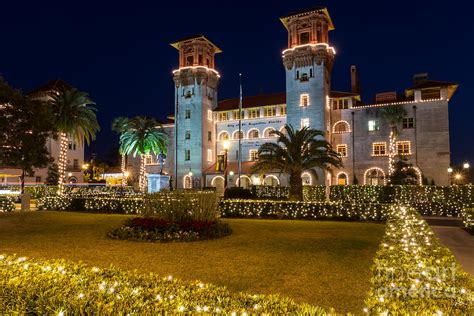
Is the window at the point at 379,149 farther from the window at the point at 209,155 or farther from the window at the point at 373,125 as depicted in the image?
the window at the point at 209,155

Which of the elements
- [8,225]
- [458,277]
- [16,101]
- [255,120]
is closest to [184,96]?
[255,120]

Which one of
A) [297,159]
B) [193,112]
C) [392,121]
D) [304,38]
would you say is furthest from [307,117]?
[297,159]

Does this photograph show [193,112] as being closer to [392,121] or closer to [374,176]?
[374,176]

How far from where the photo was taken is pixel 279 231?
1509 cm

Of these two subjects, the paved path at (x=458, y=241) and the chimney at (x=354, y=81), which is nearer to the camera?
the paved path at (x=458, y=241)

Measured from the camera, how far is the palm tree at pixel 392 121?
4712cm

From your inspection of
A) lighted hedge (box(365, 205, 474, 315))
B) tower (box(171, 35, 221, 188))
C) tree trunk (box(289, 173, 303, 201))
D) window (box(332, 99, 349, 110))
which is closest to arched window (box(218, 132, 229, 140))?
tower (box(171, 35, 221, 188))

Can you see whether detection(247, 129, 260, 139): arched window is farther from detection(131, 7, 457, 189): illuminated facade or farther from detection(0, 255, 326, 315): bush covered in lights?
detection(0, 255, 326, 315): bush covered in lights

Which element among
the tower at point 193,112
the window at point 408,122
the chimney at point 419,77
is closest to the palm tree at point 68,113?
the tower at point 193,112

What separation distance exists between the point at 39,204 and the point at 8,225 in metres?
11.7

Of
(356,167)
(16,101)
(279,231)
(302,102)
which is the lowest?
(279,231)

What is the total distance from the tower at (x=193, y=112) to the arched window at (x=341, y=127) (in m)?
20.5

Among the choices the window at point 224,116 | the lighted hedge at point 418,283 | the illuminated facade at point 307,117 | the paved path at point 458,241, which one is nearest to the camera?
the lighted hedge at point 418,283

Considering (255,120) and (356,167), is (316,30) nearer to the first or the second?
(255,120)
